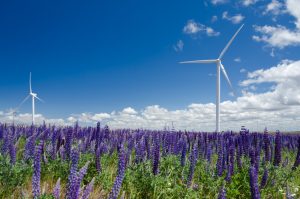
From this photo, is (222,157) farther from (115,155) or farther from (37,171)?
(37,171)

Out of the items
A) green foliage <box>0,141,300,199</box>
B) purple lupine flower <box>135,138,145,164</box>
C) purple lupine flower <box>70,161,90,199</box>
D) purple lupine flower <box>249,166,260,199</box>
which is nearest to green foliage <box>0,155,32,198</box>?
green foliage <box>0,141,300,199</box>

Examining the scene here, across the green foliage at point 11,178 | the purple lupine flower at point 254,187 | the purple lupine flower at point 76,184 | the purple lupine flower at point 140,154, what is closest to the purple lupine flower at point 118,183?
the purple lupine flower at point 76,184

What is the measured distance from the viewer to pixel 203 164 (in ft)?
36.7

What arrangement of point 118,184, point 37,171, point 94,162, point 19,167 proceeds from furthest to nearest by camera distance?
point 94,162, point 19,167, point 37,171, point 118,184

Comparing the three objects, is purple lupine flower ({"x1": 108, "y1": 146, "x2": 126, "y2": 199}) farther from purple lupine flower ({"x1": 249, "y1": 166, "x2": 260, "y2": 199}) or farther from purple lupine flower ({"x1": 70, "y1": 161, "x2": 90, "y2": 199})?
purple lupine flower ({"x1": 249, "y1": 166, "x2": 260, "y2": 199})

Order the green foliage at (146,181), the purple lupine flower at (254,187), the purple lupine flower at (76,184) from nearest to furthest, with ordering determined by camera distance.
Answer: the purple lupine flower at (76,184) < the purple lupine flower at (254,187) < the green foliage at (146,181)

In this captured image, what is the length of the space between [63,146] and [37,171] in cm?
426

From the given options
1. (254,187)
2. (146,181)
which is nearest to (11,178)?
(146,181)

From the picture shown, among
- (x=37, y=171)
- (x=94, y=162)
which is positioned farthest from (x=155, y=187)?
(x=37, y=171)

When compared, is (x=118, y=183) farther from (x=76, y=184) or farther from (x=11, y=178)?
(x=11, y=178)

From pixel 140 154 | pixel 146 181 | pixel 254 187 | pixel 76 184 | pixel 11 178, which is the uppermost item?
pixel 76 184

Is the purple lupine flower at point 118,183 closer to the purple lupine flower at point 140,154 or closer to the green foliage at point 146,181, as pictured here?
the green foliage at point 146,181

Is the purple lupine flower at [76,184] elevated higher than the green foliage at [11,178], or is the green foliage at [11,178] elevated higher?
the purple lupine flower at [76,184]

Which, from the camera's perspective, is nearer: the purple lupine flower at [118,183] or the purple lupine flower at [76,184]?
the purple lupine flower at [76,184]
